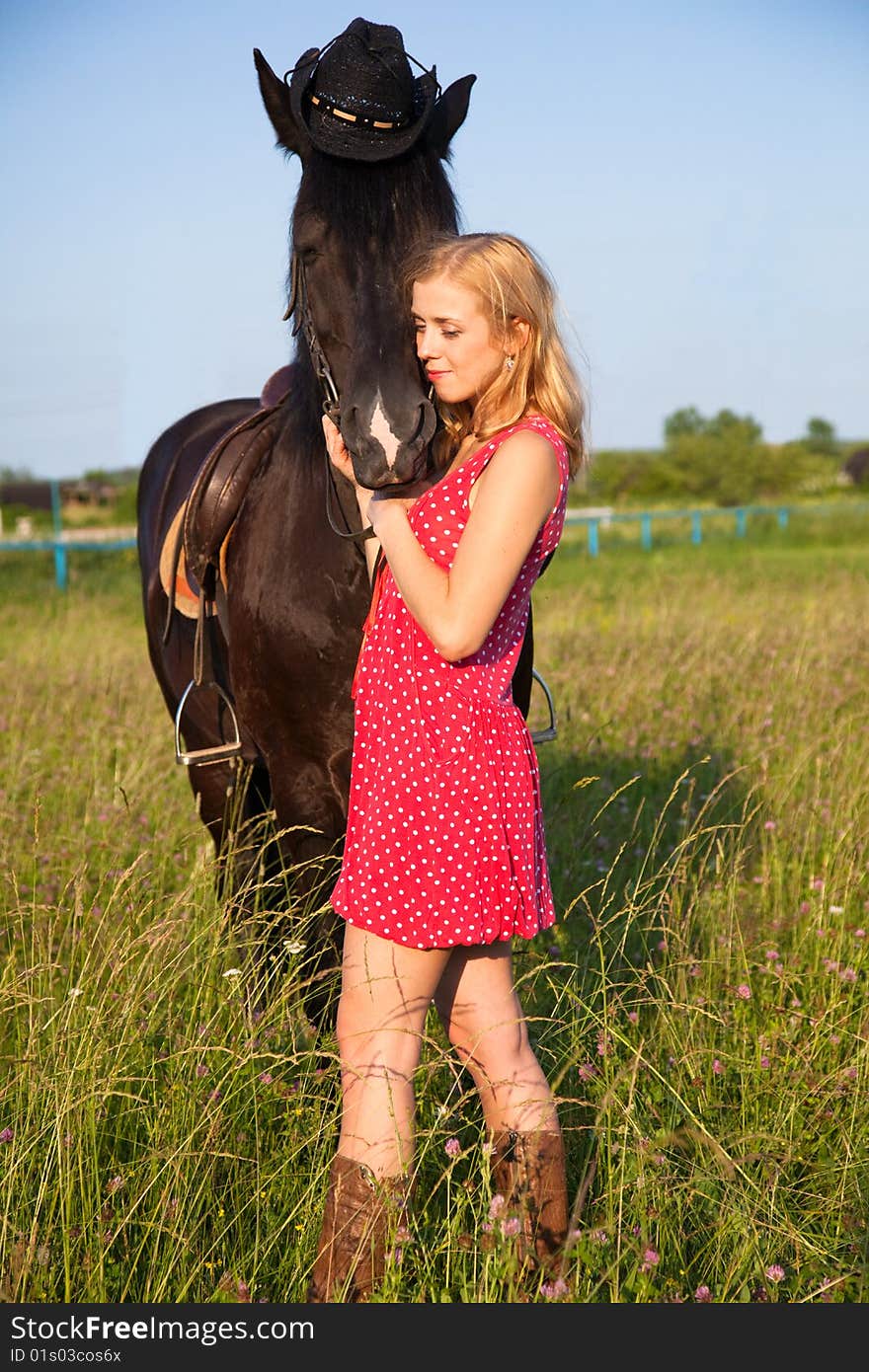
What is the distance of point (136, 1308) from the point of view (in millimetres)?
2090

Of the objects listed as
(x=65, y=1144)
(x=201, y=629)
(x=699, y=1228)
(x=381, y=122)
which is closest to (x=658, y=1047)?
(x=699, y=1228)

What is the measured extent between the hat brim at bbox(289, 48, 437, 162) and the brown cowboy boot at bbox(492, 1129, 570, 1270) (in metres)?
Answer: 2.12

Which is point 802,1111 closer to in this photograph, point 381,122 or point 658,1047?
point 658,1047

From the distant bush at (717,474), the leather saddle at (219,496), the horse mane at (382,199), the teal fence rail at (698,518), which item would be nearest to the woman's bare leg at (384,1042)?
the horse mane at (382,199)

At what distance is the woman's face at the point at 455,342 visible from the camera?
231 cm

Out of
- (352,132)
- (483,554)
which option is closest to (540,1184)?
(483,554)

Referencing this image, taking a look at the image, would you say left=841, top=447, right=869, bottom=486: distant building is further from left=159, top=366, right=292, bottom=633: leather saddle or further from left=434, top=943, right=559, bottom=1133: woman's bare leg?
left=434, top=943, right=559, bottom=1133: woman's bare leg

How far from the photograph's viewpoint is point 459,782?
224cm

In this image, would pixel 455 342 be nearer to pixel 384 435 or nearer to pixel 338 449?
pixel 384 435

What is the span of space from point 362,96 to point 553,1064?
2293 mm

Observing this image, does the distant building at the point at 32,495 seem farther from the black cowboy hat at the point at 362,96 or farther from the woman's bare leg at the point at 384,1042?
the woman's bare leg at the point at 384,1042

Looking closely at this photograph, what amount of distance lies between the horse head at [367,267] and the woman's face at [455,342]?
0.19m

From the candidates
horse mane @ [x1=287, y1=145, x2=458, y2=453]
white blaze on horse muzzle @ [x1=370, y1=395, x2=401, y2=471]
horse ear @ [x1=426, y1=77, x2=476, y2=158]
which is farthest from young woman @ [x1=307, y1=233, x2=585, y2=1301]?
horse ear @ [x1=426, y1=77, x2=476, y2=158]

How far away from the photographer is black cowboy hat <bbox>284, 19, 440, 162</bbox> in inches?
114
